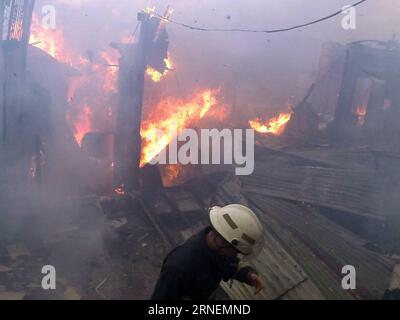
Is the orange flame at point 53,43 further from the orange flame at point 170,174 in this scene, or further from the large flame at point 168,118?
the orange flame at point 170,174

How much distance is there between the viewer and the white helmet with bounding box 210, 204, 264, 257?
3.28 m

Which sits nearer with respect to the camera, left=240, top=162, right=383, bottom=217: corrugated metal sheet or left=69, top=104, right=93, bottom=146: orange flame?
left=240, top=162, right=383, bottom=217: corrugated metal sheet

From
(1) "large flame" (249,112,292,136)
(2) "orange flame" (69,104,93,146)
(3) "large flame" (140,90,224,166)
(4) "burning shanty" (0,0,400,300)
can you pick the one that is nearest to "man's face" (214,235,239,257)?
(4) "burning shanty" (0,0,400,300)

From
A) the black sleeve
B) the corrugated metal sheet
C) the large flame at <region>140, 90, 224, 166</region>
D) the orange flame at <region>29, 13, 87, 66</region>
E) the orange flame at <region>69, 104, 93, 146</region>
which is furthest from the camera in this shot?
the orange flame at <region>29, 13, 87, 66</region>

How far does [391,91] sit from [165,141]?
379 inches

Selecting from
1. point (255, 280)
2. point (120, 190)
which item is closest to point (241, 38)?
point (120, 190)

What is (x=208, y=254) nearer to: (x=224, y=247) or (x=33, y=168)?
(x=224, y=247)

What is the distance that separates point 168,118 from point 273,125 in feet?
24.0

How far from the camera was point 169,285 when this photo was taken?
3.14 metres

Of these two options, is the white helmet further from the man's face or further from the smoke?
the smoke

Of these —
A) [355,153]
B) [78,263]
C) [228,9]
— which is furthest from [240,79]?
[78,263]

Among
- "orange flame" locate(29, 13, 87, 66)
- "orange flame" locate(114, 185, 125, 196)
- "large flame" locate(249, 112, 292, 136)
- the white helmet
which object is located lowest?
"orange flame" locate(114, 185, 125, 196)

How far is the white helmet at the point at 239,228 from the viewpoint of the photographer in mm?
3277
